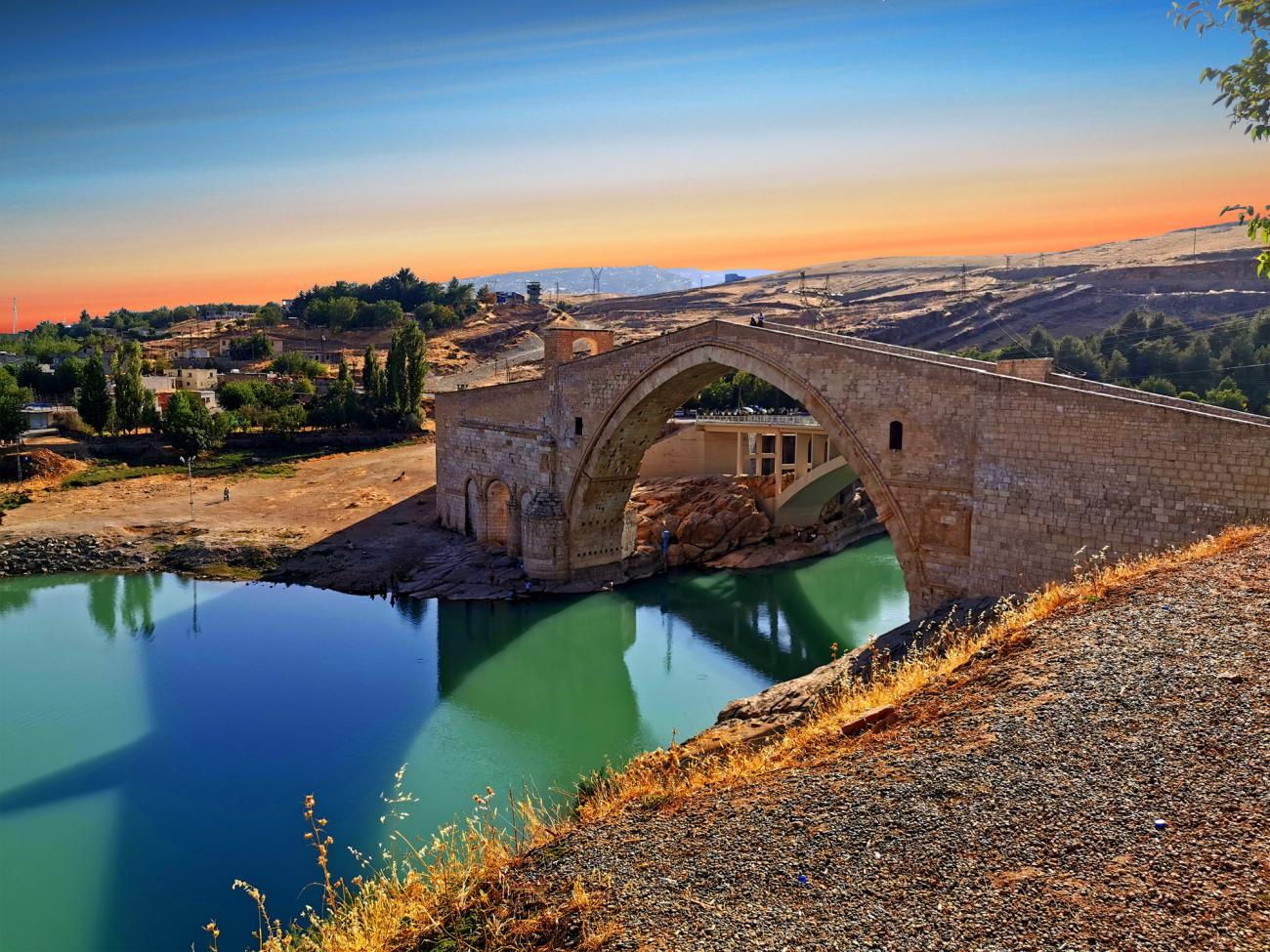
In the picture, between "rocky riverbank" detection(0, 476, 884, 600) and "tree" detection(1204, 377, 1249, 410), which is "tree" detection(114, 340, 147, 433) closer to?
"rocky riverbank" detection(0, 476, 884, 600)

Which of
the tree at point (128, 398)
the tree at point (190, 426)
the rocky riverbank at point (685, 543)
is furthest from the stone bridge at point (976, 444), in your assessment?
the tree at point (128, 398)

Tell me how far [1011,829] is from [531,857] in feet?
8.41

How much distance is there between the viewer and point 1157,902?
12.1 feet

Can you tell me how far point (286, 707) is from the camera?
15484 mm

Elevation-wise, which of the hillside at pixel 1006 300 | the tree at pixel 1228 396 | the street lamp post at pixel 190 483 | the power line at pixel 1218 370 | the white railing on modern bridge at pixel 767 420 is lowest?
the street lamp post at pixel 190 483

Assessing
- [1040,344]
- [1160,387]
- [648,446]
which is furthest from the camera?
[1040,344]

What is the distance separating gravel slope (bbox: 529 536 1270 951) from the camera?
378 cm

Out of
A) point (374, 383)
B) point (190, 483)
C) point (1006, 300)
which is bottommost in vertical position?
point (190, 483)

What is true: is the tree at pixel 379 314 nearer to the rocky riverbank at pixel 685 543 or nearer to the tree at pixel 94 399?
the tree at pixel 94 399

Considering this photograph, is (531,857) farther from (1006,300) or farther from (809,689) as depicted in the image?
(1006,300)

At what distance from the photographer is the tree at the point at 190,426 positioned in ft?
111

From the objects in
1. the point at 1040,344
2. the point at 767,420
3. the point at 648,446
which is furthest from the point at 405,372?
the point at 1040,344

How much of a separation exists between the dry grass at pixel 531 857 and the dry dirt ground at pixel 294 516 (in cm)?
1772

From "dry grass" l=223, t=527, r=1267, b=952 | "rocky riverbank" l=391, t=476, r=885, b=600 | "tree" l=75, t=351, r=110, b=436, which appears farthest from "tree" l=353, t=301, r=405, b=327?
"dry grass" l=223, t=527, r=1267, b=952
